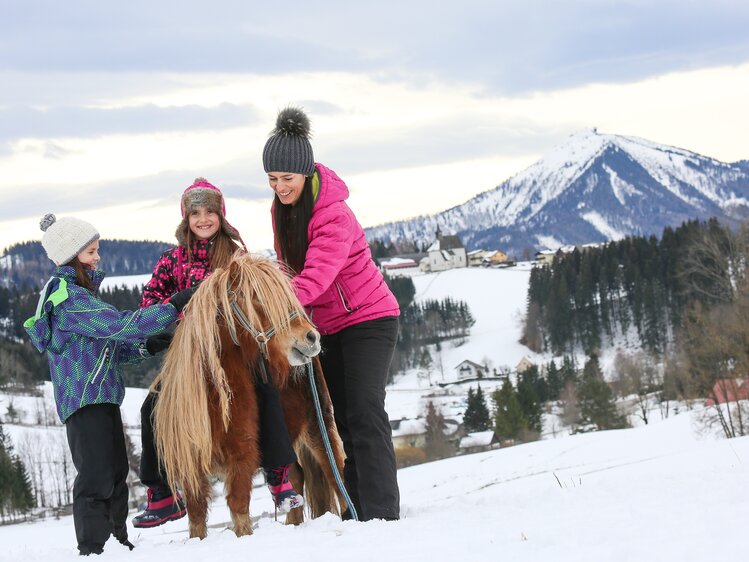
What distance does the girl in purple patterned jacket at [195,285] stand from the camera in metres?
5.27

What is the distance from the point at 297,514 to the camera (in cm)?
608

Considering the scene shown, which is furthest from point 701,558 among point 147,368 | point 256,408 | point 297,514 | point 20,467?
point 147,368

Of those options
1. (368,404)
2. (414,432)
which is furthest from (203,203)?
(414,432)

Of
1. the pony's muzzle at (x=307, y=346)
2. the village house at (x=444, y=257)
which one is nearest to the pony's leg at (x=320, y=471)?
the pony's muzzle at (x=307, y=346)

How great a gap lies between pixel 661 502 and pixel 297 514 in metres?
2.63

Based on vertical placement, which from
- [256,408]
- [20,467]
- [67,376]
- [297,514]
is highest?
[67,376]

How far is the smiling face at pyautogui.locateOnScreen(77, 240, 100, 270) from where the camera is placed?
5.59 metres

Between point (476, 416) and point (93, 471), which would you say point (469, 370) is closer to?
point (476, 416)

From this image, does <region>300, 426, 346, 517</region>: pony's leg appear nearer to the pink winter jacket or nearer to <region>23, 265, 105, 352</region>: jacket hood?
the pink winter jacket

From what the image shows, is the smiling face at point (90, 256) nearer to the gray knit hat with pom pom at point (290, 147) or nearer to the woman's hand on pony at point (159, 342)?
the woman's hand on pony at point (159, 342)

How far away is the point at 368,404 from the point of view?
559 cm

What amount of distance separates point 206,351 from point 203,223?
1078mm

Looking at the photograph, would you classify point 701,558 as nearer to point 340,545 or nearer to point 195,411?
point 340,545

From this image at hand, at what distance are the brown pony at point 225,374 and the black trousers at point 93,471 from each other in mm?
386
